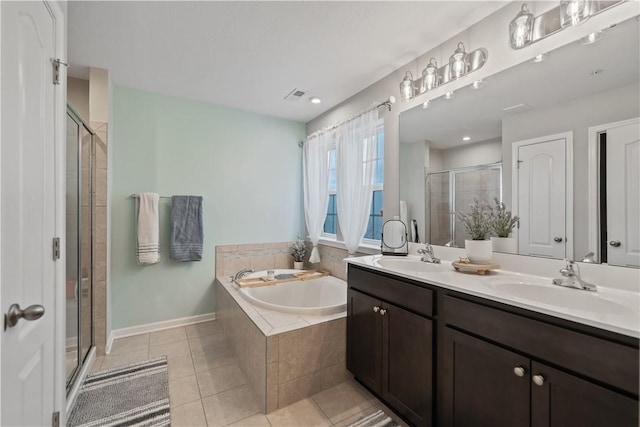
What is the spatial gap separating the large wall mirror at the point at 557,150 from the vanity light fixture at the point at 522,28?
123 millimetres

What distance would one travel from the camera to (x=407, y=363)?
4.98 feet

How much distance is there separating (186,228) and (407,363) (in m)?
2.40

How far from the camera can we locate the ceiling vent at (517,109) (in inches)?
60.4

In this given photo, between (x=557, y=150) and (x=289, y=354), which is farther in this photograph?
(x=289, y=354)

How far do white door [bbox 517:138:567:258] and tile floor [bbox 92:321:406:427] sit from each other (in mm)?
1279

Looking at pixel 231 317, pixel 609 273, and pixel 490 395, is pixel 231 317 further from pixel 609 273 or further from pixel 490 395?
pixel 609 273

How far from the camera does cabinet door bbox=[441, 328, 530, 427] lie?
1.07 m

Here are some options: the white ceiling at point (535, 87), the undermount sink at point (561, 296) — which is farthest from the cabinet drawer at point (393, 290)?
the white ceiling at point (535, 87)

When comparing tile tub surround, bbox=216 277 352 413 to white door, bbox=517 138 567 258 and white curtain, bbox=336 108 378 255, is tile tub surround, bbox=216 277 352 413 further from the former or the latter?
white door, bbox=517 138 567 258

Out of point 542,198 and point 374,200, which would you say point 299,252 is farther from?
point 542,198

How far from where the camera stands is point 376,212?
111 inches

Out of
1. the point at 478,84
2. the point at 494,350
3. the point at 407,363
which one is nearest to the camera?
the point at 494,350

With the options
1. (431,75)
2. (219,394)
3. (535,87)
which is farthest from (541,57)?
(219,394)

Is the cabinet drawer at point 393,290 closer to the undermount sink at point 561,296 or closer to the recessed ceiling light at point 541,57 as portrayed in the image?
the undermount sink at point 561,296
